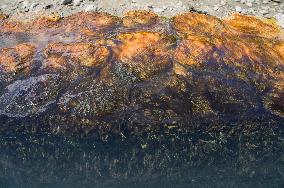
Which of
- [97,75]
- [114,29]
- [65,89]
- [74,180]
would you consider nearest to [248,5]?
[114,29]

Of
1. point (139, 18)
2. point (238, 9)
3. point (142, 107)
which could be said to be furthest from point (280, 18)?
point (142, 107)

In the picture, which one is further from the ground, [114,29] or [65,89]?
[114,29]

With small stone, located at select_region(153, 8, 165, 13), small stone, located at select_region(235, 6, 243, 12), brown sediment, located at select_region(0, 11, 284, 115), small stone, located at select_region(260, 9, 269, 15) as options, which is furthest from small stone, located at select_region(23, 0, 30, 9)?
small stone, located at select_region(260, 9, 269, 15)

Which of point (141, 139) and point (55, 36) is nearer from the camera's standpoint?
point (141, 139)

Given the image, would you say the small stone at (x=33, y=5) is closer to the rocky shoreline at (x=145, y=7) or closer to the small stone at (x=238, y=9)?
the rocky shoreline at (x=145, y=7)

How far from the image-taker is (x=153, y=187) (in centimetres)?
453

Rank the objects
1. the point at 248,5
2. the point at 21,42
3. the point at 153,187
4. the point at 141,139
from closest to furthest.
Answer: the point at 153,187
the point at 141,139
the point at 21,42
the point at 248,5

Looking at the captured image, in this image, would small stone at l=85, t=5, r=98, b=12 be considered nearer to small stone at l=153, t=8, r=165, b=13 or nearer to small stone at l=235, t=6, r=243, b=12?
small stone at l=153, t=8, r=165, b=13

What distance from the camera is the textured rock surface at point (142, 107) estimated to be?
4680 mm

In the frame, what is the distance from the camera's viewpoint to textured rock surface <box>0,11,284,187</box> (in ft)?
15.4

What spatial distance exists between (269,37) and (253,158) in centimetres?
151

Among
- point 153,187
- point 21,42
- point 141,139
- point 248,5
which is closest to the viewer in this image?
point 153,187

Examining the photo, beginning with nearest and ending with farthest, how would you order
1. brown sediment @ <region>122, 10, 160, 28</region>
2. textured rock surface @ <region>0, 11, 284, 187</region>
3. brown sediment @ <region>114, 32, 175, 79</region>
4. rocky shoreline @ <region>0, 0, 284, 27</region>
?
1. textured rock surface @ <region>0, 11, 284, 187</region>
2. brown sediment @ <region>114, 32, 175, 79</region>
3. brown sediment @ <region>122, 10, 160, 28</region>
4. rocky shoreline @ <region>0, 0, 284, 27</region>

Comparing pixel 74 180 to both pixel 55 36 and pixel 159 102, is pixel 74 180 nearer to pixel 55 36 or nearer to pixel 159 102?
pixel 159 102
